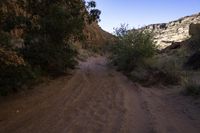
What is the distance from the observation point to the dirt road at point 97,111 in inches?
396

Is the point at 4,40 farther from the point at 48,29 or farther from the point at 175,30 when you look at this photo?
the point at 175,30

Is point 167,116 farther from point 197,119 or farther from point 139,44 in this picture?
point 139,44

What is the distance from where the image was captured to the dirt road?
33.0 feet

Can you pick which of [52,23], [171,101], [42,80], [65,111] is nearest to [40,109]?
[65,111]

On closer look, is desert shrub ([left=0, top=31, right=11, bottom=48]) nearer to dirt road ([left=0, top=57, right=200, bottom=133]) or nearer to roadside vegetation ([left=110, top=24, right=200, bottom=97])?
dirt road ([left=0, top=57, right=200, bottom=133])

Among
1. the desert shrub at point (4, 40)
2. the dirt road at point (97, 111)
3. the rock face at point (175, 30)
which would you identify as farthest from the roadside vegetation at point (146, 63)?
the rock face at point (175, 30)

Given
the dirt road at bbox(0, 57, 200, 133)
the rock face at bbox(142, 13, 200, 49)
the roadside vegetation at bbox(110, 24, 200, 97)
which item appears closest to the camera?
the dirt road at bbox(0, 57, 200, 133)

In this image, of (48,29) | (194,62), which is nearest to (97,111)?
(48,29)

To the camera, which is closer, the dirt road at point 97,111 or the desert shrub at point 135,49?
the dirt road at point 97,111

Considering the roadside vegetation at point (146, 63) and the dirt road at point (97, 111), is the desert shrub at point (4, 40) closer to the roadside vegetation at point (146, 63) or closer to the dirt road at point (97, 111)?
the dirt road at point (97, 111)

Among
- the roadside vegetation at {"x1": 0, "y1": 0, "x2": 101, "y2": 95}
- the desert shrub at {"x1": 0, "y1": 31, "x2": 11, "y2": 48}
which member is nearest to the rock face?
the roadside vegetation at {"x1": 0, "y1": 0, "x2": 101, "y2": 95}

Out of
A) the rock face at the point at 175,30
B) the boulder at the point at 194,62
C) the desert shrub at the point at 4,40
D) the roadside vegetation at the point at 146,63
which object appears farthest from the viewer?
the rock face at the point at 175,30

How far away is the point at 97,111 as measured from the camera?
40.3ft

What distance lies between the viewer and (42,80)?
19.4 m
